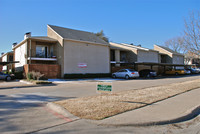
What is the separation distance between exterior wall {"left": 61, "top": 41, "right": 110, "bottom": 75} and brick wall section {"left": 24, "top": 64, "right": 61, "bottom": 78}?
1.17m

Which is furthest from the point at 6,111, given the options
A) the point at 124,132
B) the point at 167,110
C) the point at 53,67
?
the point at 53,67

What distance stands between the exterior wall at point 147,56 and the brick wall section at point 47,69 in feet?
52.9

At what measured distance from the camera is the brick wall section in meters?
20.6

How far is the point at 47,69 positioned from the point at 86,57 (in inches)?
232

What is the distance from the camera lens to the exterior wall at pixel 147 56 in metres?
32.1

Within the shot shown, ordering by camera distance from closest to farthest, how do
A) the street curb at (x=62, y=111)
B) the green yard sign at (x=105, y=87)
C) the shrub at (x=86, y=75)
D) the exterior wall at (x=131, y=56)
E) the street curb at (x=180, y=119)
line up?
1. the street curb at (x=180, y=119)
2. the street curb at (x=62, y=111)
3. the green yard sign at (x=105, y=87)
4. the shrub at (x=86, y=75)
5. the exterior wall at (x=131, y=56)

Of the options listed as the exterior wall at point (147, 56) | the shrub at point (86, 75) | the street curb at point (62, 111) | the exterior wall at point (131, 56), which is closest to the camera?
the street curb at point (62, 111)

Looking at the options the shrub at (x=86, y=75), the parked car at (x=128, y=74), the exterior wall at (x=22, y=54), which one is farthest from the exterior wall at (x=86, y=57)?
the exterior wall at (x=22, y=54)

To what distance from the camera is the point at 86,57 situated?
2441cm

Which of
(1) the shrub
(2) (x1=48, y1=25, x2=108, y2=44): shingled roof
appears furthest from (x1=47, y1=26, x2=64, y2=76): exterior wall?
(1) the shrub

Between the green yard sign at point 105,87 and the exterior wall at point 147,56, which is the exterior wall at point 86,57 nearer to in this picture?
the exterior wall at point 147,56

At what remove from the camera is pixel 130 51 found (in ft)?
107

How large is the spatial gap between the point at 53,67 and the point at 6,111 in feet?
52.5

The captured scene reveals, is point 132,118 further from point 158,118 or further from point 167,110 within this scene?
point 167,110
